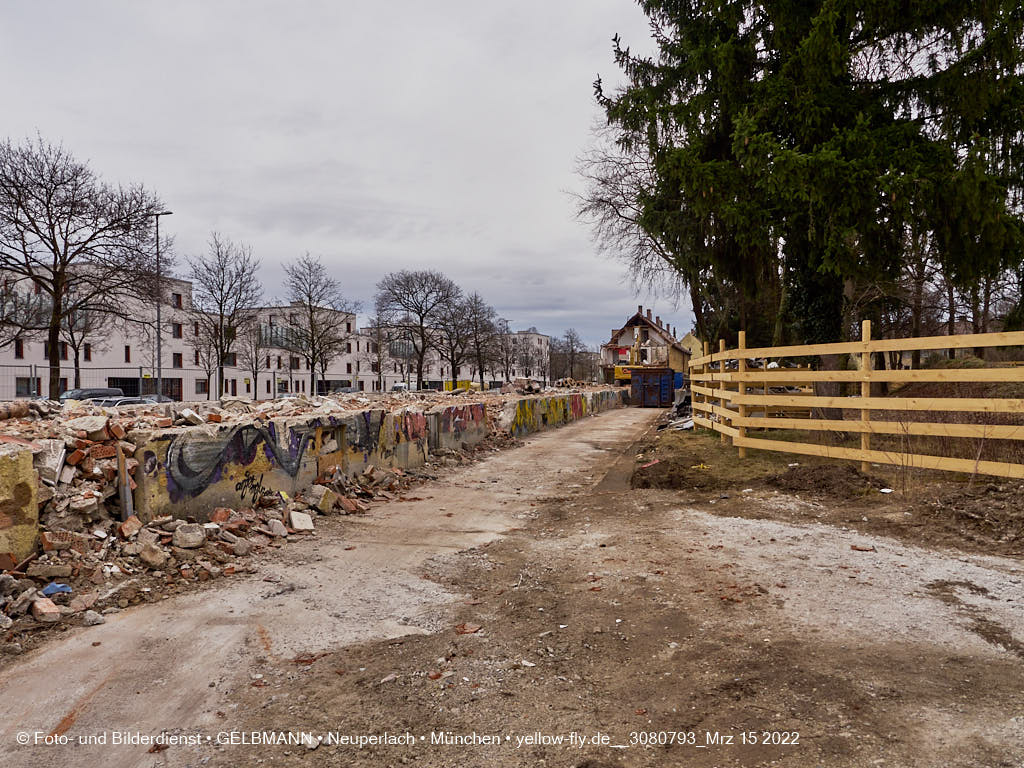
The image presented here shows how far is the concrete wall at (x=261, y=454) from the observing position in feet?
19.2

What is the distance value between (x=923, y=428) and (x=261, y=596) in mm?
6915

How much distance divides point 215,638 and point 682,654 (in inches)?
→ 115

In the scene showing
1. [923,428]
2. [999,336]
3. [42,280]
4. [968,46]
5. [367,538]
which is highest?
[968,46]

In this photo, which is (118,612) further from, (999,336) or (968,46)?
(968,46)

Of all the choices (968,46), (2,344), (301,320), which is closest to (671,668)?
(968,46)

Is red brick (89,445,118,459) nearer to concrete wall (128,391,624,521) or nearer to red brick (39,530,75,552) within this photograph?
concrete wall (128,391,624,521)

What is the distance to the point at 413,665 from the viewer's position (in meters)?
3.43

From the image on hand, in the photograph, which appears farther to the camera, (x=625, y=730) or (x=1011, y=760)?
(x=625, y=730)

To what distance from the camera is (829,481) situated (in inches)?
289

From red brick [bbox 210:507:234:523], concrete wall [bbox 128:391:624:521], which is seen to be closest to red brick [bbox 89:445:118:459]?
concrete wall [bbox 128:391:624:521]

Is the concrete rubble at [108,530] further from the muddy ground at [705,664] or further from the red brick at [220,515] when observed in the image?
the muddy ground at [705,664]

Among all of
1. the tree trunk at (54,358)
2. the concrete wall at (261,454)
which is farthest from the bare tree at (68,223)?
the concrete wall at (261,454)

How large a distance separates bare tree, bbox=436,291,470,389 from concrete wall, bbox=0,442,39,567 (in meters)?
43.5

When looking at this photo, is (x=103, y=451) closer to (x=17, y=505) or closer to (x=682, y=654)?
(x=17, y=505)
